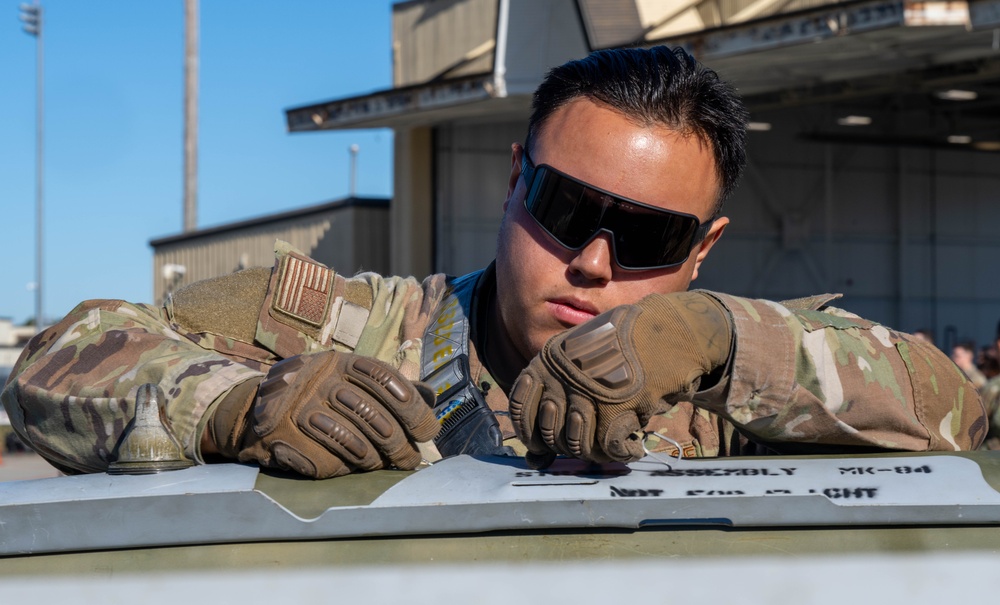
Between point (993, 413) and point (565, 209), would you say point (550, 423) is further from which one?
point (993, 413)

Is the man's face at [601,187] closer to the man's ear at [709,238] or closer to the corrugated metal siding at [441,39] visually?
the man's ear at [709,238]

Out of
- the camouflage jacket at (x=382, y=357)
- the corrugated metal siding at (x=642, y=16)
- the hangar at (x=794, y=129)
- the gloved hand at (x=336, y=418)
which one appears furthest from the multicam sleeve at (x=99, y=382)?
the corrugated metal siding at (x=642, y=16)

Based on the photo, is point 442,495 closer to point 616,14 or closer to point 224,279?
point 224,279

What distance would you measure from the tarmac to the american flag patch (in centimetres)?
841

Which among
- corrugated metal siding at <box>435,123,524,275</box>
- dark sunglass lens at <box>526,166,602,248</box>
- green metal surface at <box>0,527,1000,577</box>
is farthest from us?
corrugated metal siding at <box>435,123,524,275</box>

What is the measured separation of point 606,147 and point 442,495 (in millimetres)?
763

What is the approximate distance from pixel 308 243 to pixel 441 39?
3.55 m

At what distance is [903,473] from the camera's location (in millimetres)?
1170

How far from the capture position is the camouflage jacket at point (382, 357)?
4.68 ft

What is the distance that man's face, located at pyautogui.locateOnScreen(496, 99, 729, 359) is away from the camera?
5.48 ft

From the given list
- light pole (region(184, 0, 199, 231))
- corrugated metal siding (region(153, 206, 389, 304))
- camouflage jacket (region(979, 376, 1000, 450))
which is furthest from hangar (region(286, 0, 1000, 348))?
light pole (region(184, 0, 199, 231))

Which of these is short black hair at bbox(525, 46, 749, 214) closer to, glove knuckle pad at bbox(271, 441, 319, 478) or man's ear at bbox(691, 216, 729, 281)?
man's ear at bbox(691, 216, 729, 281)

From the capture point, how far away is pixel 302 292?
2023 millimetres

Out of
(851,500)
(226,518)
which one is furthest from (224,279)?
(851,500)
